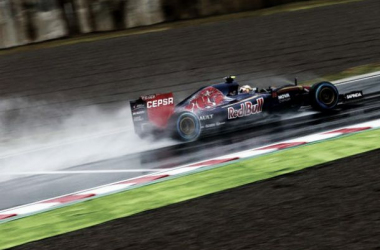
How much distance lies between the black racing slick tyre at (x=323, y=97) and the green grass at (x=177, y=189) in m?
2.14

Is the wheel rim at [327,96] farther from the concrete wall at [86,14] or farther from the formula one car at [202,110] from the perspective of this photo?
the concrete wall at [86,14]

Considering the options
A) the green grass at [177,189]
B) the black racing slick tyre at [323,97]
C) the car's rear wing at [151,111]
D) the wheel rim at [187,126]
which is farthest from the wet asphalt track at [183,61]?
the green grass at [177,189]

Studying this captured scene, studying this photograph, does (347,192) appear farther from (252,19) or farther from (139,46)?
(252,19)

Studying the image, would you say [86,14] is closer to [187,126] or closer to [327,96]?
[187,126]

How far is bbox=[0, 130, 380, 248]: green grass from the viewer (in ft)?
22.4

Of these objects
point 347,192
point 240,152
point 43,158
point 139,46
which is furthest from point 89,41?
point 347,192

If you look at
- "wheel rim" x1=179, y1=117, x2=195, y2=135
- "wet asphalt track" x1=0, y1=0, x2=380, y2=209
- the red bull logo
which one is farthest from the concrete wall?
the red bull logo

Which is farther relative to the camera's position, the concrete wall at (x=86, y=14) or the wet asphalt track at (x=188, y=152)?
the concrete wall at (x=86, y=14)

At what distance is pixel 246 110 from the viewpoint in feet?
35.3

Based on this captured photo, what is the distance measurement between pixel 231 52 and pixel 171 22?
405 centimetres

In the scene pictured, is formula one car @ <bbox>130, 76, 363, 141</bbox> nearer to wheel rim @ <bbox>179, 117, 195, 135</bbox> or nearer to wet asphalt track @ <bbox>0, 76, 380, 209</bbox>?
wheel rim @ <bbox>179, 117, 195, 135</bbox>

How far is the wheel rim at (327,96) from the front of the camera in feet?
37.2

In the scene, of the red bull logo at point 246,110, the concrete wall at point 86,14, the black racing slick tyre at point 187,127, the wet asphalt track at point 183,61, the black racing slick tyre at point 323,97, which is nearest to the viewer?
the black racing slick tyre at point 187,127

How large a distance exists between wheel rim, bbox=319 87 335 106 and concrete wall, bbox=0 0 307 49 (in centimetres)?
1053
